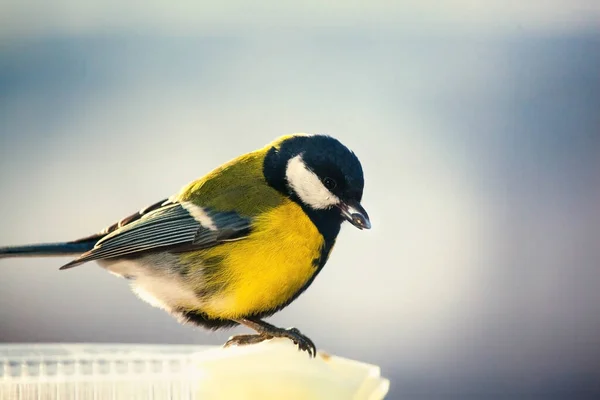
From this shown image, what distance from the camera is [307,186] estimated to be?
814mm

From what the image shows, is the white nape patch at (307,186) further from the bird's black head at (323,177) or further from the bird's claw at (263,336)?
the bird's claw at (263,336)

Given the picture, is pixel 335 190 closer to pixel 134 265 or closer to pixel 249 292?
pixel 249 292

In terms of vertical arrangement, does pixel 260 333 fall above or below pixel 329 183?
below

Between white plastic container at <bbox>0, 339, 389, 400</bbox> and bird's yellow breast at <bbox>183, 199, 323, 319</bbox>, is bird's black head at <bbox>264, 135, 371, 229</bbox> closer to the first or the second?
bird's yellow breast at <bbox>183, 199, 323, 319</bbox>

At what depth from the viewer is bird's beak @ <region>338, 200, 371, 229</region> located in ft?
2.50

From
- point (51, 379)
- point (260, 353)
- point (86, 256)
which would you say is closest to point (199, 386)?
point (260, 353)

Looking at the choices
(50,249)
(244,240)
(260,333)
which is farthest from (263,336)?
(50,249)

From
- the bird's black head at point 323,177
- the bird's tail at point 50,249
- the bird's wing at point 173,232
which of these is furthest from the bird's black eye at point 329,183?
the bird's tail at point 50,249

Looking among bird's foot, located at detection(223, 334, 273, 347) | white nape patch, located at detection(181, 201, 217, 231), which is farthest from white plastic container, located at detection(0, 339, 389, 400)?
white nape patch, located at detection(181, 201, 217, 231)

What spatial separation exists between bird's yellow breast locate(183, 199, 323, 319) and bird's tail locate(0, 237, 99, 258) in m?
0.16

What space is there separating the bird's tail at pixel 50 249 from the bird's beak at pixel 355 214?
0.32 metres

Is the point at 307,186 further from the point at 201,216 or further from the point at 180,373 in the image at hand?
the point at 180,373

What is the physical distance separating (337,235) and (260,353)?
0.31m

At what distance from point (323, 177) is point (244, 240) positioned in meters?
0.12
